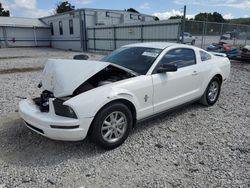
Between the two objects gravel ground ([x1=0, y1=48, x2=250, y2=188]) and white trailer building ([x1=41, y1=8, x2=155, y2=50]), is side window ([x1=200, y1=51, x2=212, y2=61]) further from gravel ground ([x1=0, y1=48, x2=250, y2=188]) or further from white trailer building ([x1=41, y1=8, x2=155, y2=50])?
white trailer building ([x1=41, y1=8, x2=155, y2=50])

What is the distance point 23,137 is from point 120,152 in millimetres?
1714

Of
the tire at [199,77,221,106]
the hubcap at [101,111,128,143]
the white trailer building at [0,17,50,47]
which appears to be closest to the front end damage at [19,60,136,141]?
the hubcap at [101,111,128,143]

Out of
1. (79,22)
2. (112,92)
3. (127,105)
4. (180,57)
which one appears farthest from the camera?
(79,22)

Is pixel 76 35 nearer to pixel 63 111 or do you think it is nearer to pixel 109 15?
pixel 109 15

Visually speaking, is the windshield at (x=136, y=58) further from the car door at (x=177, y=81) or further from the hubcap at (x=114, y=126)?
the hubcap at (x=114, y=126)

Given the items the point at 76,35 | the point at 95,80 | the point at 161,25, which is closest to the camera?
the point at 95,80

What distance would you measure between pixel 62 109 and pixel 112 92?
0.72m

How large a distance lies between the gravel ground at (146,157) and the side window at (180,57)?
1.11 metres

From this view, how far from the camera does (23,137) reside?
11.8 feet

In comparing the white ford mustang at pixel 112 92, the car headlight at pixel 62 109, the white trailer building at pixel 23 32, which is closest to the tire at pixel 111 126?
the white ford mustang at pixel 112 92

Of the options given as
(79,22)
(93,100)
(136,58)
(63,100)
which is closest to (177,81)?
(136,58)

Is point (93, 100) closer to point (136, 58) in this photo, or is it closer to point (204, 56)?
point (136, 58)

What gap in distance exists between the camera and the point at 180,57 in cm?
424

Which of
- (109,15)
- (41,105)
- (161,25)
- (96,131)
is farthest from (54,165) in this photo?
(109,15)
